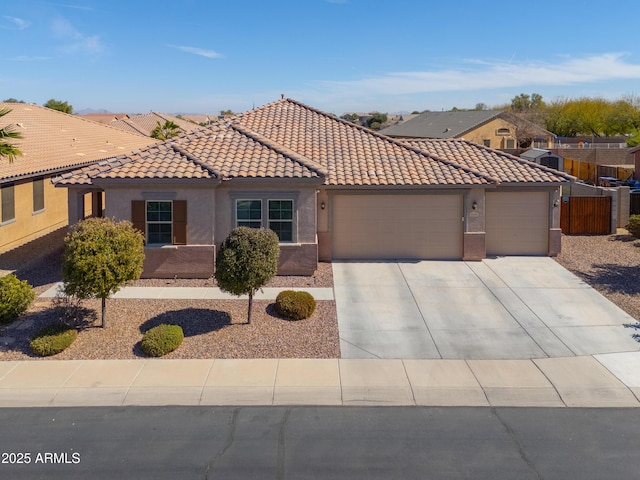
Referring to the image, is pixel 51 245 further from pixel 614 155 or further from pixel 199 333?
pixel 614 155

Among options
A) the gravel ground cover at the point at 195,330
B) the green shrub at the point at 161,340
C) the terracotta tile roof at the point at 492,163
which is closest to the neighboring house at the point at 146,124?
the terracotta tile roof at the point at 492,163

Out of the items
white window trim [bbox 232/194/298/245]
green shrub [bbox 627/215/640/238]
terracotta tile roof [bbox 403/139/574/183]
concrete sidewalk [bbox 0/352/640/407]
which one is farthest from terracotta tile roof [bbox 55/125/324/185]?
green shrub [bbox 627/215/640/238]

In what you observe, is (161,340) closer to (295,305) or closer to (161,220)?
(295,305)

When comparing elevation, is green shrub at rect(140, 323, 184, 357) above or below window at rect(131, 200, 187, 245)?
below

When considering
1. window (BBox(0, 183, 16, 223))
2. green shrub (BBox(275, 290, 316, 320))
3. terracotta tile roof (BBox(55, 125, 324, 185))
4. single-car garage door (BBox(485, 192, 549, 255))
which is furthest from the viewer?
window (BBox(0, 183, 16, 223))

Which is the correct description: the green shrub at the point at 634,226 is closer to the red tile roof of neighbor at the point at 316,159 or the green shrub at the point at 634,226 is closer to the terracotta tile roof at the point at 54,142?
the red tile roof of neighbor at the point at 316,159

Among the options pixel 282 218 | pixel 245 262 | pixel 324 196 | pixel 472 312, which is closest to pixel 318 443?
pixel 245 262

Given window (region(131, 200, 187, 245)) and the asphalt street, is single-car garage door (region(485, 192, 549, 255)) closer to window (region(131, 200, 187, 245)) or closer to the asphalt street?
window (region(131, 200, 187, 245))
